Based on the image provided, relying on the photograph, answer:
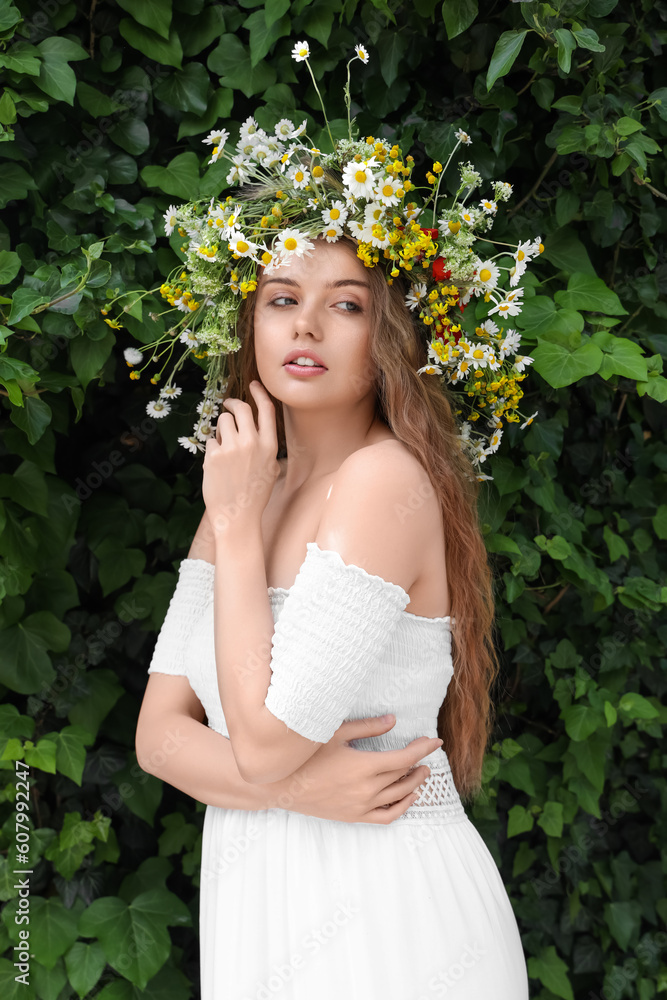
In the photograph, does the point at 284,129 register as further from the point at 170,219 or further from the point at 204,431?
the point at 204,431

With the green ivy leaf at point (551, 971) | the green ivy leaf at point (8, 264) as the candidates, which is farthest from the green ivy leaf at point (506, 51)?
the green ivy leaf at point (551, 971)

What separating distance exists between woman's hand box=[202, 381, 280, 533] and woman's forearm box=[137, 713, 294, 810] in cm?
33

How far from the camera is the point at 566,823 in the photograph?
1.98 metres

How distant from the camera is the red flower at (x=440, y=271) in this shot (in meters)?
1.33

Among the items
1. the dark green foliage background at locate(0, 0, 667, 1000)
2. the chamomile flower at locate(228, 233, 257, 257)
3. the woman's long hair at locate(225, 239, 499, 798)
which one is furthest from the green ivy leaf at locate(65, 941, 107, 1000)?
the chamomile flower at locate(228, 233, 257, 257)

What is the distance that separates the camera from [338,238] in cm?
127

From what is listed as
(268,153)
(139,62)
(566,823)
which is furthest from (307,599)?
(566,823)

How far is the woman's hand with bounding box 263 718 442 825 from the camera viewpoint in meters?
1.17

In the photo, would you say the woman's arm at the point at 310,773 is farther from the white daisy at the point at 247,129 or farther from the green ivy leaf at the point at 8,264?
the white daisy at the point at 247,129

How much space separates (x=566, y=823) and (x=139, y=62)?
1.86m

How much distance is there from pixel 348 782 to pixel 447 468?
0.49 metres

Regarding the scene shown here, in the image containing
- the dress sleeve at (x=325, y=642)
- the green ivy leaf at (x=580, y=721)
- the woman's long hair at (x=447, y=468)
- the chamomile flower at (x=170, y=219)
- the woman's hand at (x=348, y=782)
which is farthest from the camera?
the green ivy leaf at (x=580, y=721)

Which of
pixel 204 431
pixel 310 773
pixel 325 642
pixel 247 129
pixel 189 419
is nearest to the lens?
pixel 325 642
